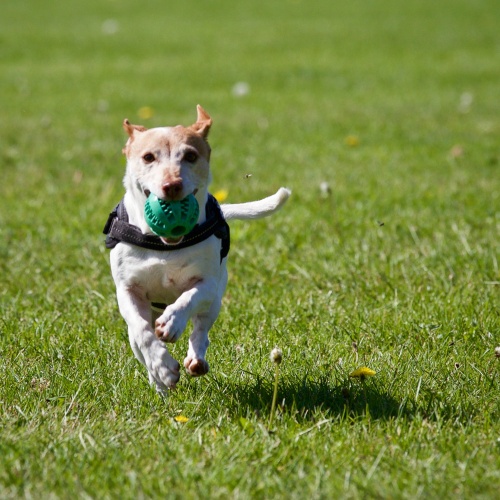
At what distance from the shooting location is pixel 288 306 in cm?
447

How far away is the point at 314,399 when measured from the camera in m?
3.33

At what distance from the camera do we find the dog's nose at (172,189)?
119 inches

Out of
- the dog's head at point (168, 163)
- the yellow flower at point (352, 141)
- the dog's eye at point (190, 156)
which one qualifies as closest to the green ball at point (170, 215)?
the dog's head at point (168, 163)

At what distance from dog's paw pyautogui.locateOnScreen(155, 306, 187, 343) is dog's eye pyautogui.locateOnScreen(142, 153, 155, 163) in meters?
0.55

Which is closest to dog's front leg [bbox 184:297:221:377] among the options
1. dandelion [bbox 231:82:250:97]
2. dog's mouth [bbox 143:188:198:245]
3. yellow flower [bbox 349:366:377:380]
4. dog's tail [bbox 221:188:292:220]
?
dog's mouth [bbox 143:188:198:245]

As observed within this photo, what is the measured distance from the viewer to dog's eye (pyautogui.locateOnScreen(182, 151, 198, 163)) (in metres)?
3.22

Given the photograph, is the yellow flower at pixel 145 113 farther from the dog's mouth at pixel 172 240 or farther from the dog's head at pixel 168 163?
the dog's mouth at pixel 172 240

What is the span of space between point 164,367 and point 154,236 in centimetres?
49

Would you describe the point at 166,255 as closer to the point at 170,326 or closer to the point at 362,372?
the point at 170,326

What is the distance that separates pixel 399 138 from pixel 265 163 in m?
1.74

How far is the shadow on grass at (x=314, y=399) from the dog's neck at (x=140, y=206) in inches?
27.6

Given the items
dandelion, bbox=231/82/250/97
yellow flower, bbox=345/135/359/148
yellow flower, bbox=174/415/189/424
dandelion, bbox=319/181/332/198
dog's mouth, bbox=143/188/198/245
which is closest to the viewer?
yellow flower, bbox=174/415/189/424

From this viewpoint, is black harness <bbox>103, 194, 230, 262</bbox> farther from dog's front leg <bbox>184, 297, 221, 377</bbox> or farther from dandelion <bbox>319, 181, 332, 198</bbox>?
dandelion <bbox>319, 181, 332, 198</bbox>

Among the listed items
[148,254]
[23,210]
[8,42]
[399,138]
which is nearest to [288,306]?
[148,254]
